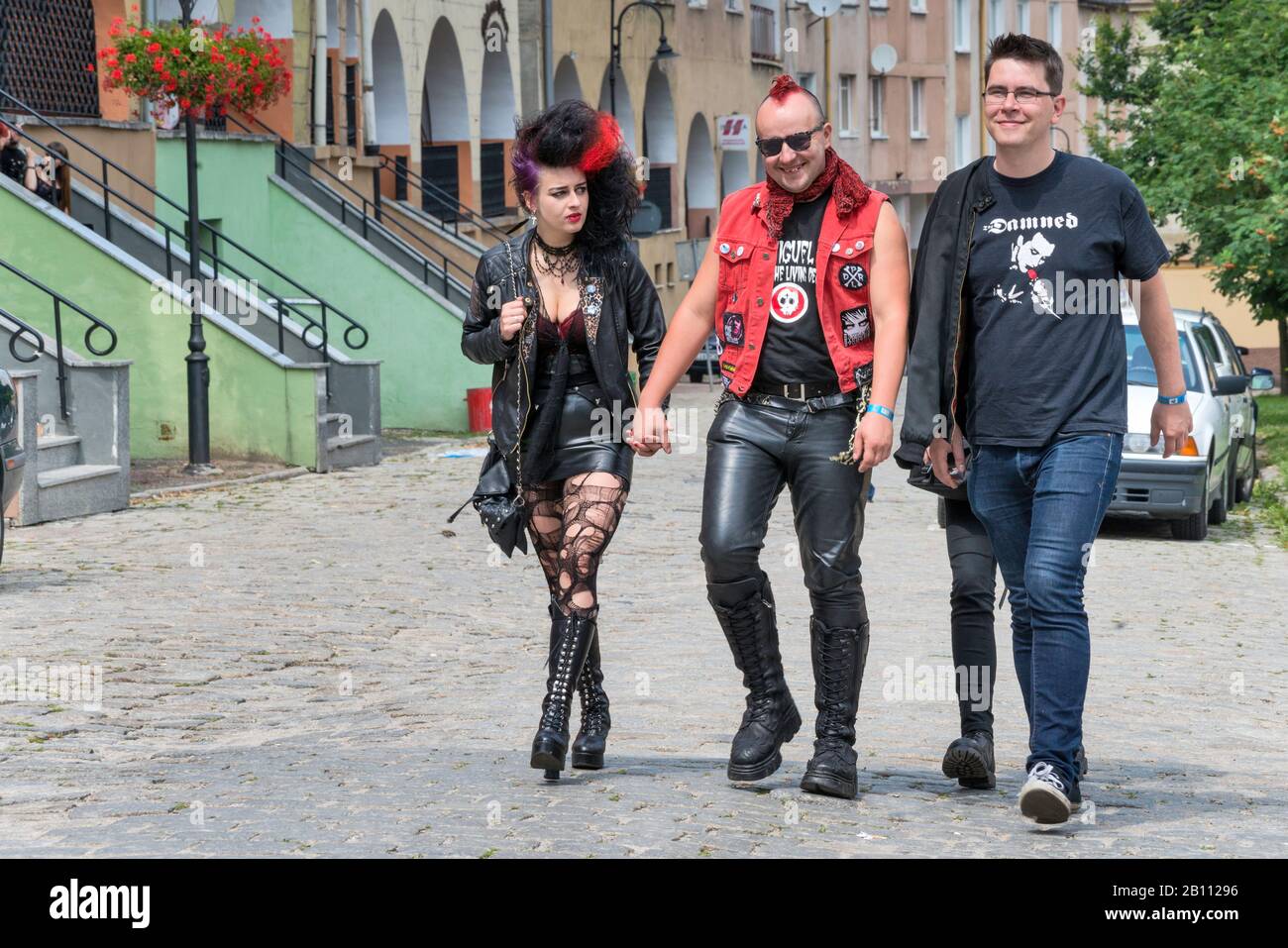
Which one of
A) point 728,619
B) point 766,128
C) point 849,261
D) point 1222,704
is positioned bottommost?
point 1222,704

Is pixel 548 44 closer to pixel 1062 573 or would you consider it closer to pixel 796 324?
pixel 796 324

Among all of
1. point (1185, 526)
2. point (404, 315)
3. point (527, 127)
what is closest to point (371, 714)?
point (527, 127)

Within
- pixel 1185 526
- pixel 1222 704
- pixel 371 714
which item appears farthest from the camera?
pixel 1185 526

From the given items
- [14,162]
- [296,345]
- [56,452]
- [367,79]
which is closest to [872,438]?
[56,452]

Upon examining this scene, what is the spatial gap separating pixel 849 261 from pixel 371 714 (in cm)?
317

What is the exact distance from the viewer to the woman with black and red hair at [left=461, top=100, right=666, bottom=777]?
6410mm

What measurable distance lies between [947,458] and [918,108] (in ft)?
179

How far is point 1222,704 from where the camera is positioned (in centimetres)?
882

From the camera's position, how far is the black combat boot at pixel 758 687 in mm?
6188

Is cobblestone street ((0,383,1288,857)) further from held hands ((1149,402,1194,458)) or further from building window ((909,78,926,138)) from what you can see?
building window ((909,78,926,138))

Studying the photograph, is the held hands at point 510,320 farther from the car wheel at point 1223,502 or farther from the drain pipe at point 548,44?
the drain pipe at point 548,44
